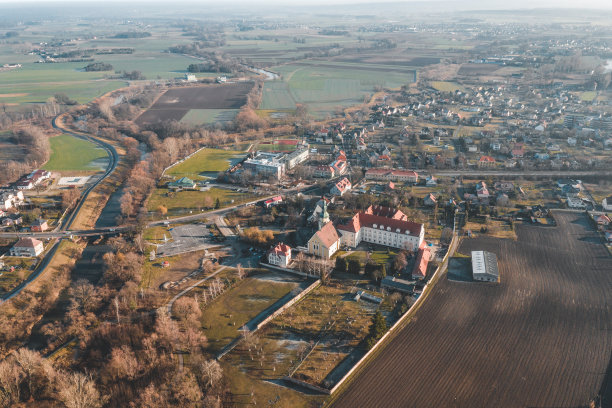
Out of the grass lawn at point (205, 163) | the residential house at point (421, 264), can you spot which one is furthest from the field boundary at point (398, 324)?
the grass lawn at point (205, 163)

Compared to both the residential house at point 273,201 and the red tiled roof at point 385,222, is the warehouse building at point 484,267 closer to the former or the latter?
the red tiled roof at point 385,222

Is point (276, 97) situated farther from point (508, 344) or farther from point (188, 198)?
point (508, 344)

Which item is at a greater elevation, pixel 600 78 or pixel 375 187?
pixel 600 78

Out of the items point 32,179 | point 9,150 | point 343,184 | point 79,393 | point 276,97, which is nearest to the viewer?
point 79,393

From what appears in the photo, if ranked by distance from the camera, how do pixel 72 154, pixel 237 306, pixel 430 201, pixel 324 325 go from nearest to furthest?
pixel 324 325
pixel 237 306
pixel 430 201
pixel 72 154

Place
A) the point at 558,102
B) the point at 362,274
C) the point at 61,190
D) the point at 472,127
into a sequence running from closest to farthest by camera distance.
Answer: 1. the point at 362,274
2. the point at 61,190
3. the point at 472,127
4. the point at 558,102

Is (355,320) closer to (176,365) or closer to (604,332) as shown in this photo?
(176,365)

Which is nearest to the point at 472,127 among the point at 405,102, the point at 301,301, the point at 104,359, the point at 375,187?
the point at 405,102

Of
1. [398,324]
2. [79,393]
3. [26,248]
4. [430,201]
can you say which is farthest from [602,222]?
[26,248]
